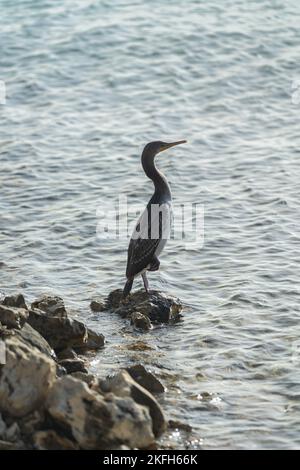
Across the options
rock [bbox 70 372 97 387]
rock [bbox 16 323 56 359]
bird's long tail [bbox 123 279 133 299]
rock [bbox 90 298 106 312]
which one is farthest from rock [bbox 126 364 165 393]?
rock [bbox 90 298 106 312]

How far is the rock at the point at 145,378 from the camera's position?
11398 millimetres

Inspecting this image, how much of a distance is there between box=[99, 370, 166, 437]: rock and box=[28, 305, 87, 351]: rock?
186 centimetres

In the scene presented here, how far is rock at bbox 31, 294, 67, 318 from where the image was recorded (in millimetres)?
12711

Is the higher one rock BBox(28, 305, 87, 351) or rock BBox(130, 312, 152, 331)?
rock BBox(28, 305, 87, 351)

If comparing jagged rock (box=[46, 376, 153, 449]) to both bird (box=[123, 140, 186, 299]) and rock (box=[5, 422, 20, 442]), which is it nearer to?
rock (box=[5, 422, 20, 442])

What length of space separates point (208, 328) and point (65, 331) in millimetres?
2373

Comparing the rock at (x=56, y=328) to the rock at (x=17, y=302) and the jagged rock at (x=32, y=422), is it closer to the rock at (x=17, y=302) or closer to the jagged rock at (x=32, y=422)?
the rock at (x=17, y=302)

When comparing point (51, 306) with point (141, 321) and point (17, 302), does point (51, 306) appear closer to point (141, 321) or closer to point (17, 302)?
point (17, 302)

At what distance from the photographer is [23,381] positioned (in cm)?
1007

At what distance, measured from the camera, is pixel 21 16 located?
94.2 feet

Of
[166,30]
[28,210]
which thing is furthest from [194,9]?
[28,210]

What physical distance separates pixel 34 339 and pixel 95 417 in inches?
64.2

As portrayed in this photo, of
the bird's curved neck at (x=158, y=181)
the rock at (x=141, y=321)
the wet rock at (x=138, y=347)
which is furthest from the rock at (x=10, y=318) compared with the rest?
the bird's curved neck at (x=158, y=181)
